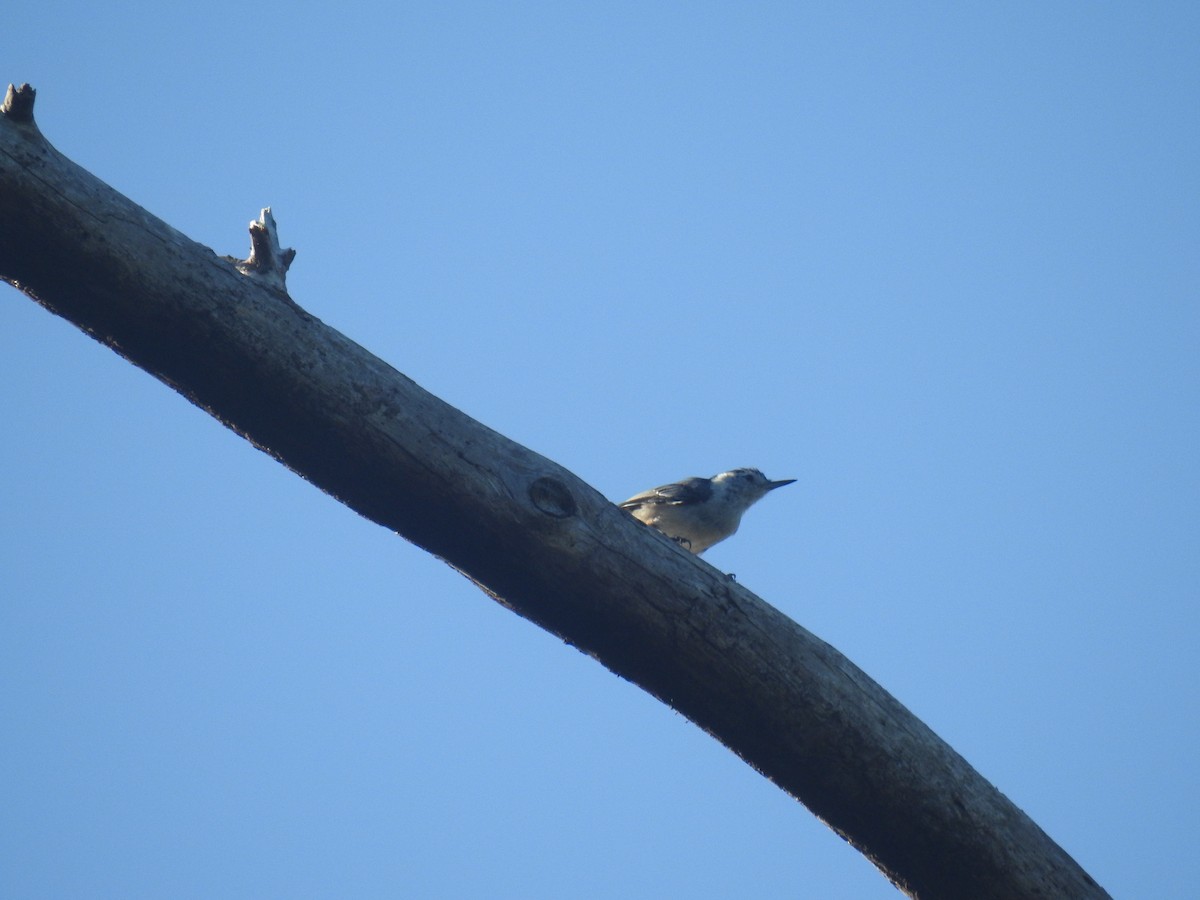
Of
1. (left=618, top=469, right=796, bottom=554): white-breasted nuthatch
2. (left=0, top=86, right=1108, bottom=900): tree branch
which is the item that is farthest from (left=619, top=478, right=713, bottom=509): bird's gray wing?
(left=0, top=86, right=1108, bottom=900): tree branch

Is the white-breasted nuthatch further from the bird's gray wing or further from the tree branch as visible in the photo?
the tree branch

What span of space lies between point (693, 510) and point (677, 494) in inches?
7.3

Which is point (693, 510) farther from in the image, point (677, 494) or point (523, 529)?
point (523, 529)

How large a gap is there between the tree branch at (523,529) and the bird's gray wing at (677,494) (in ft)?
16.2

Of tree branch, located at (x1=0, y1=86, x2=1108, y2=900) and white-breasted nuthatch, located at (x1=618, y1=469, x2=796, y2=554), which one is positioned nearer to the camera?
tree branch, located at (x1=0, y1=86, x2=1108, y2=900)

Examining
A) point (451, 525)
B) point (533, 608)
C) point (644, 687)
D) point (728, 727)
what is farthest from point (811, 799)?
point (451, 525)

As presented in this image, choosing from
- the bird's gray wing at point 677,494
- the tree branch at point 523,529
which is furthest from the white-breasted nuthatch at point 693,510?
the tree branch at point 523,529

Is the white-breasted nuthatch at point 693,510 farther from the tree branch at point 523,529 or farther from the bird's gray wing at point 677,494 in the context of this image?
the tree branch at point 523,529

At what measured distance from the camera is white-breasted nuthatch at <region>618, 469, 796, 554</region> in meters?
8.36

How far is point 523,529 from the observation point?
3238 millimetres

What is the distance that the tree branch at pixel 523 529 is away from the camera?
313 centimetres

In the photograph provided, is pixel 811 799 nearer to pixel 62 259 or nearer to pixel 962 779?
pixel 962 779

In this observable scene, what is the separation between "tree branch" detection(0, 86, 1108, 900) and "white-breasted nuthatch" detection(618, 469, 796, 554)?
4.88 metres

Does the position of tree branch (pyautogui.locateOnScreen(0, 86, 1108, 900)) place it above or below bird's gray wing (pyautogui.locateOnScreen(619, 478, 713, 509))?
below
